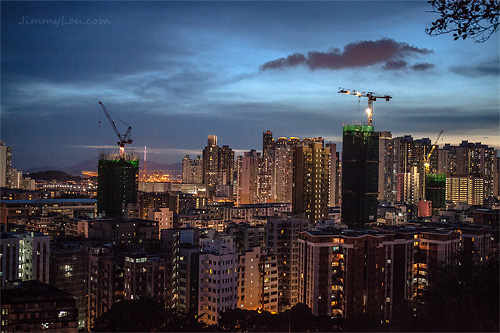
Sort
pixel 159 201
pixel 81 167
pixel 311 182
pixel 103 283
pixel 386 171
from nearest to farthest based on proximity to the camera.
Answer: pixel 103 283 < pixel 311 182 < pixel 159 201 < pixel 386 171 < pixel 81 167

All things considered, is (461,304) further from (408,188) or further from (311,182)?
(408,188)

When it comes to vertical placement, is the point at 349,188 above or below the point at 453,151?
below

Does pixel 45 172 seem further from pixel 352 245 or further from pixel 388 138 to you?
pixel 352 245

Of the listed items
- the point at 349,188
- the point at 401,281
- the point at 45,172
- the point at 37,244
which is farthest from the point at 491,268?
the point at 45,172

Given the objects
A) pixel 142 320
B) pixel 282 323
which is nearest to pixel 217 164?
pixel 282 323

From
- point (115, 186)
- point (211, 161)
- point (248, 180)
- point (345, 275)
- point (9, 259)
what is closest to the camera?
point (345, 275)

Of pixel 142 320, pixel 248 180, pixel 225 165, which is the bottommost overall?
pixel 142 320

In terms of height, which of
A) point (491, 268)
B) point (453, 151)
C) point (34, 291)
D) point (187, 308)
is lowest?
point (187, 308)
